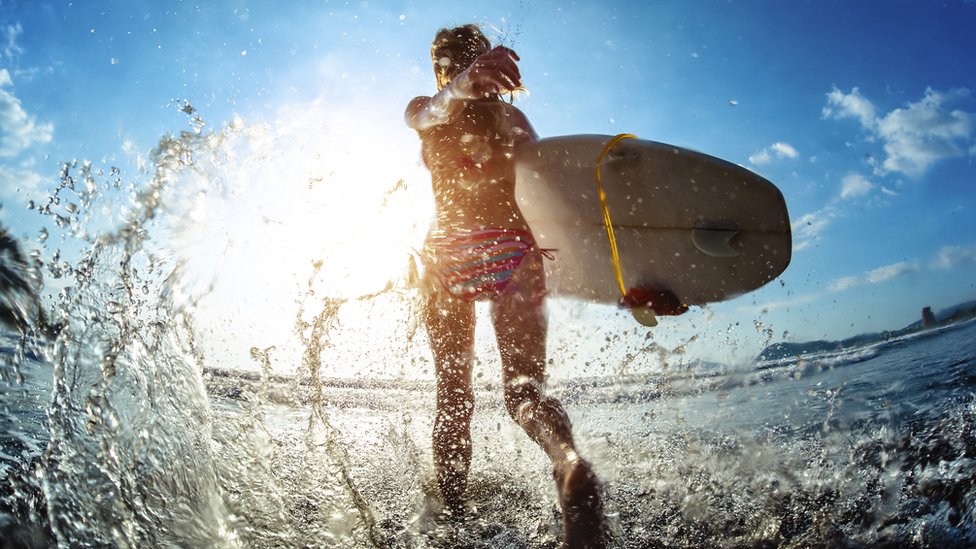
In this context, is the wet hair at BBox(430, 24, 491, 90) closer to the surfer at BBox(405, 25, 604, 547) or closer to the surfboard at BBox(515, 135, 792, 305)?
the surfer at BBox(405, 25, 604, 547)

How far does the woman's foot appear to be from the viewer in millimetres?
1162

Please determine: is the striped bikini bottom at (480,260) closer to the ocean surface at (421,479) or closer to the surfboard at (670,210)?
the surfboard at (670,210)

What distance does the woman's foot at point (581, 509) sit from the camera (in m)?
1.16

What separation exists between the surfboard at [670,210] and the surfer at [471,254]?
0.51 m

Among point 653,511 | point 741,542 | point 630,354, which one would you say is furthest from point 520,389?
point 630,354

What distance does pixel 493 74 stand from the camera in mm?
1637

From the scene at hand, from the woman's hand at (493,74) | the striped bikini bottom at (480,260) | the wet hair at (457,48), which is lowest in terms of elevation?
the striped bikini bottom at (480,260)

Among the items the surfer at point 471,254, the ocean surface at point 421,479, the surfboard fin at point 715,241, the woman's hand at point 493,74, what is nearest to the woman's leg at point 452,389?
the surfer at point 471,254

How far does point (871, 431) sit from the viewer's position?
2.21 meters

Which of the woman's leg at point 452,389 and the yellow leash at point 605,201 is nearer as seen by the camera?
the woman's leg at point 452,389

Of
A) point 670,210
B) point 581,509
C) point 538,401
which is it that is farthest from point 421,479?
point 670,210

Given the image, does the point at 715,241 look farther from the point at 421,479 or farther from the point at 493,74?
the point at 421,479

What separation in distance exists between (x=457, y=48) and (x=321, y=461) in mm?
2252

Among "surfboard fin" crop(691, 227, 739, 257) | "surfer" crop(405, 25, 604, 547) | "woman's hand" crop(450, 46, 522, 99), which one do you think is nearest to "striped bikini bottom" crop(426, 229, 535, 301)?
"surfer" crop(405, 25, 604, 547)
